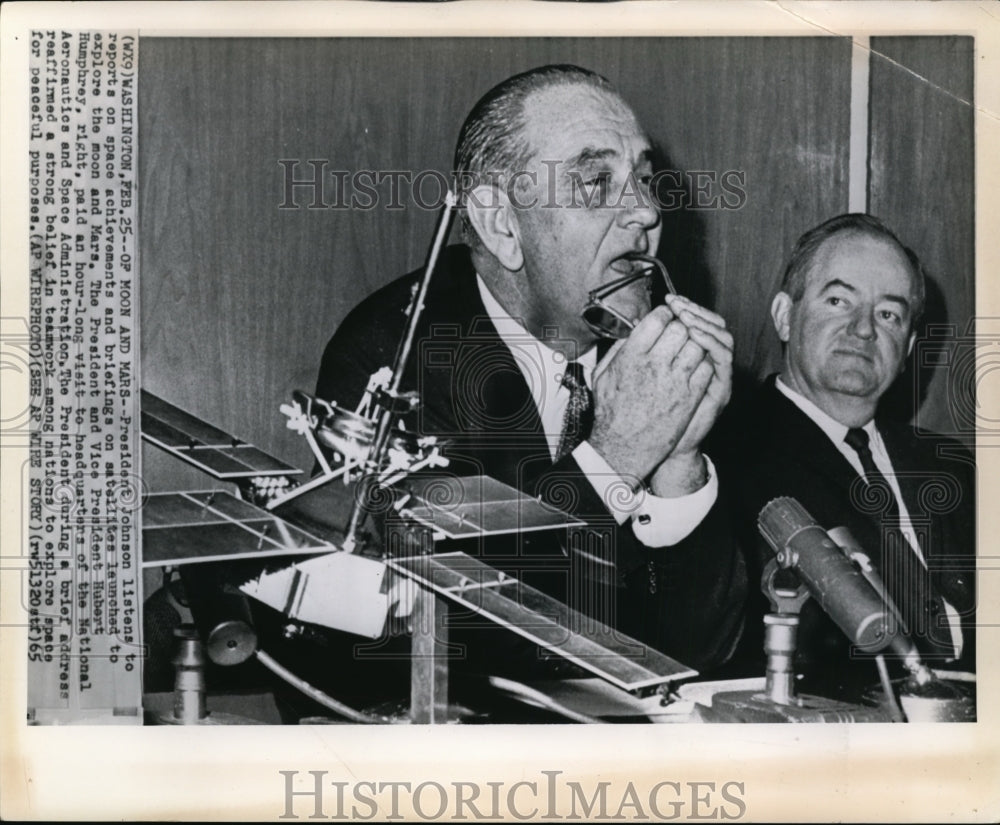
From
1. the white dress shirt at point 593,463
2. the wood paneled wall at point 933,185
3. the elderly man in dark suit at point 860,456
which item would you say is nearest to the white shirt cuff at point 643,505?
the white dress shirt at point 593,463

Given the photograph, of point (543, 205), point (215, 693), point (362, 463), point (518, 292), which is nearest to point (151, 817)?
point (215, 693)

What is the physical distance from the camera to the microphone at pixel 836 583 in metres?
2.12

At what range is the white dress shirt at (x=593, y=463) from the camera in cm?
212

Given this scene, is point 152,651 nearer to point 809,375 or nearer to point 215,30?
point 215,30

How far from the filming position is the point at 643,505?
2115 mm

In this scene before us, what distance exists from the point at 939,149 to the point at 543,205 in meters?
0.74

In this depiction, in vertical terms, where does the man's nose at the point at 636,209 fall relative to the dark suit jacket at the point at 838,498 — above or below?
above

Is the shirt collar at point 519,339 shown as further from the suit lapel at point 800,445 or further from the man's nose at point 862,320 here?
the man's nose at point 862,320

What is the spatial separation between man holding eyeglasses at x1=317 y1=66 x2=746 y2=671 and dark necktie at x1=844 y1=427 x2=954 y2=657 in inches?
10.7

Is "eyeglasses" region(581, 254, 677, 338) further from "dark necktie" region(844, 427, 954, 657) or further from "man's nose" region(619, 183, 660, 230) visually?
"dark necktie" region(844, 427, 954, 657)

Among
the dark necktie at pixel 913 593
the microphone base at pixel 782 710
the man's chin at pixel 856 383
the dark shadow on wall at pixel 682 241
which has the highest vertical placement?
the dark shadow on wall at pixel 682 241

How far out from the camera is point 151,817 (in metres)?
2.08

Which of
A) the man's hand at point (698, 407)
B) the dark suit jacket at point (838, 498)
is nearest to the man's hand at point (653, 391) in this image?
the man's hand at point (698, 407)

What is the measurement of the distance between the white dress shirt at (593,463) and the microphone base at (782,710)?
0.31 meters
